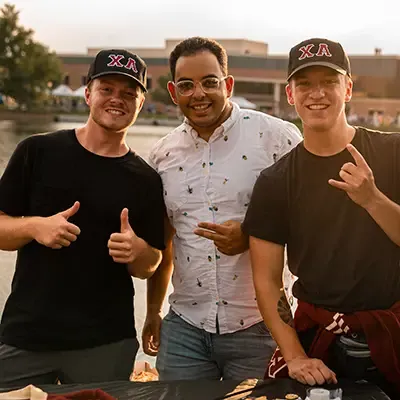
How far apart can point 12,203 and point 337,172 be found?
47.0 inches

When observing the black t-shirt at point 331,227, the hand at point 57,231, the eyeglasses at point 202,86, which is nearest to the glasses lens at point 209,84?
the eyeglasses at point 202,86

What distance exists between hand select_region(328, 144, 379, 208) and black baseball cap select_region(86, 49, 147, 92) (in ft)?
3.03

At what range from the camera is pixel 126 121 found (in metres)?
2.47

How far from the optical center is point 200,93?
247 centimetres

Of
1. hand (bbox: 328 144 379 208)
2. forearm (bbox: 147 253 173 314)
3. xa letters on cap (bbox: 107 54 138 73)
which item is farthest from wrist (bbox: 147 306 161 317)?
hand (bbox: 328 144 379 208)

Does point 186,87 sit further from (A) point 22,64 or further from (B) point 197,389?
(A) point 22,64

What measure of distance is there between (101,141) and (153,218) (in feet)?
1.19

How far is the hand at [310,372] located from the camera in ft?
6.58

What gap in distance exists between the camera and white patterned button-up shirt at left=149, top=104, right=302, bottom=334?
8.32ft

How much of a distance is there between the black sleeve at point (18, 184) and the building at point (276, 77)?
4413 centimetres

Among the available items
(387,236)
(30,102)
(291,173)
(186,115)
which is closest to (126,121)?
(186,115)

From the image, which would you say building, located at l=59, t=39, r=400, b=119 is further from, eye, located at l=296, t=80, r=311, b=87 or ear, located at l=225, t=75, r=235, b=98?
eye, located at l=296, t=80, r=311, b=87

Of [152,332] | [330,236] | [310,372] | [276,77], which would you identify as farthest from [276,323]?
[276,77]

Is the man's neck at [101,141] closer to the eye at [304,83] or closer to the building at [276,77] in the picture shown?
the eye at [304,83]
